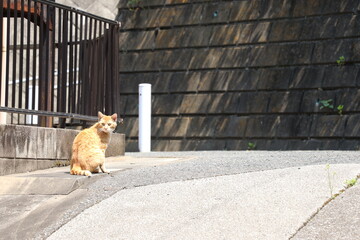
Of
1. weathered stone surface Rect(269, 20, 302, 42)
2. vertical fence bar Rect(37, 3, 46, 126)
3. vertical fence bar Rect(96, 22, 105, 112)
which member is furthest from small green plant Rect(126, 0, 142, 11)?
vertical fence bar Rect(37, 3, 46, 126)

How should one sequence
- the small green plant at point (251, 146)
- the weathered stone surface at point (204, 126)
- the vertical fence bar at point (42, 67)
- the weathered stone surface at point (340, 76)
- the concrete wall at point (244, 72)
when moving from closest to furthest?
the vertical fence bar at point (42, 67) < the weathered stone surface at point (340, 76) < the concrete wall at point (244, 72) < the small green plant at point (251, 146) < the weathered stone surface at point (204, 126)

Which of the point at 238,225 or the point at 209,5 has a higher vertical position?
the point at 209,5

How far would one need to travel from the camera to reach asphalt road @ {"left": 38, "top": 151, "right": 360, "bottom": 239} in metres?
7.50

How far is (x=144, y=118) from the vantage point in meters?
16.9

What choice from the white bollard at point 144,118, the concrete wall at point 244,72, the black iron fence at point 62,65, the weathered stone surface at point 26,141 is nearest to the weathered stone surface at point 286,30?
the concrete wall at point 244,72

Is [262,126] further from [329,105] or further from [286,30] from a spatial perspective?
[286,30]

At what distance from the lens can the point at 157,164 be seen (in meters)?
11.4

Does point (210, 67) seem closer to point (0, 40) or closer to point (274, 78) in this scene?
point (274, 78)

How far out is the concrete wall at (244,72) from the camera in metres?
16.7

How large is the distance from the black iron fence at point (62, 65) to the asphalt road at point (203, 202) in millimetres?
2260

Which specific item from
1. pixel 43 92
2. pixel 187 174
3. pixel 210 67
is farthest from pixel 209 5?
pixel 187 174

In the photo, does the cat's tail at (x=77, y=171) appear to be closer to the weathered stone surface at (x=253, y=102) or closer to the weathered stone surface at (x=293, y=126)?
the weathered stone surface at (x=293, y=126)

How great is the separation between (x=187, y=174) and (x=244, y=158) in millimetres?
2083

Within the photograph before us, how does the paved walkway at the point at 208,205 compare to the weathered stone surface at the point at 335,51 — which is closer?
the paved walkway at the point at 208,205
